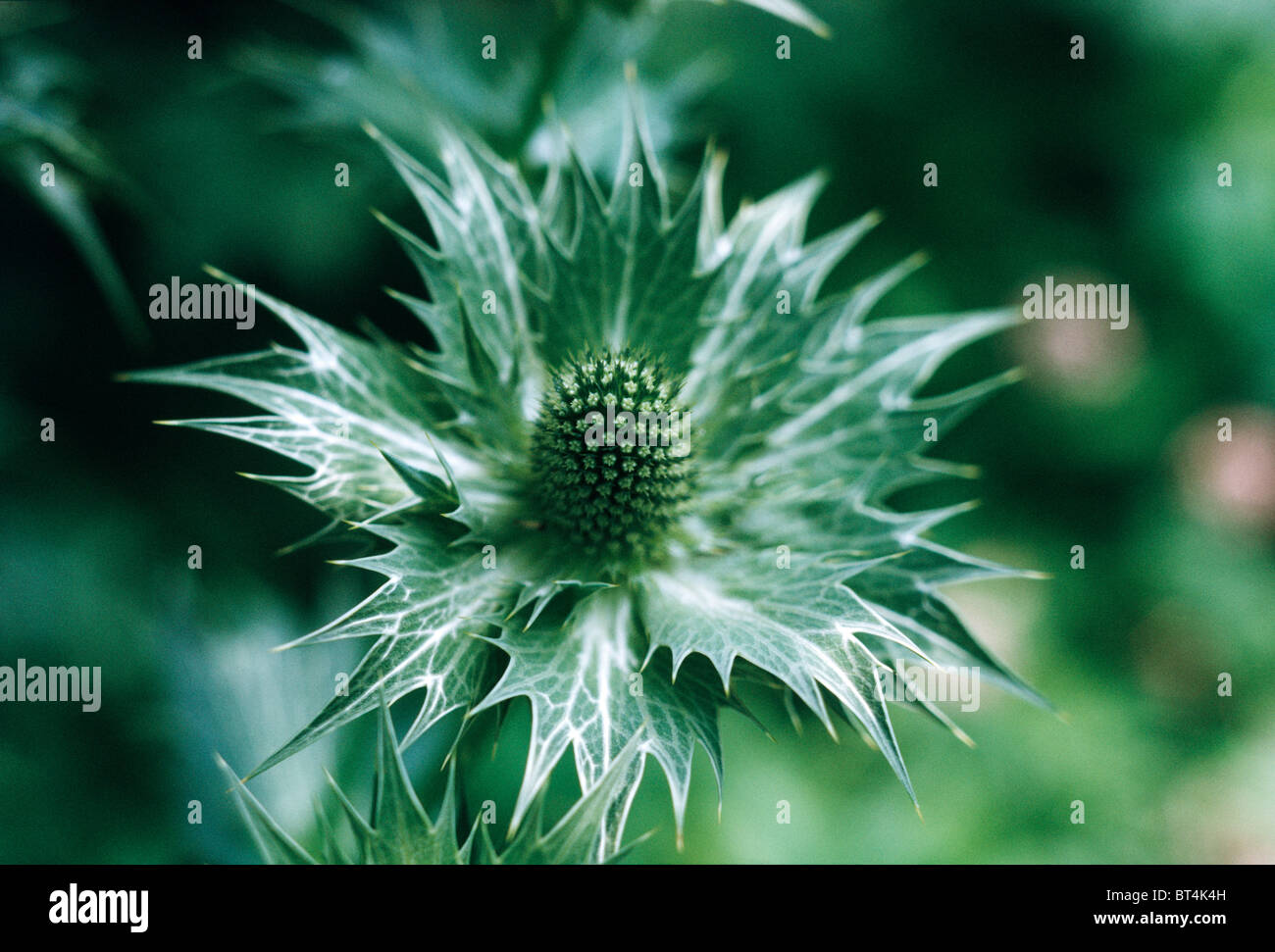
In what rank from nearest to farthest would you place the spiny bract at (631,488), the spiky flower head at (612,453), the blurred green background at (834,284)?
the spiny bract at (631,488), the spiky flower head at (612,453), the blurred green background at (834,284)

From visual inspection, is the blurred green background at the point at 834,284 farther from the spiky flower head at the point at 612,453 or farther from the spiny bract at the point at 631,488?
the spiky flower head at the point at 612,453

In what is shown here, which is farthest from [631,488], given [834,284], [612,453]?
[834,284]

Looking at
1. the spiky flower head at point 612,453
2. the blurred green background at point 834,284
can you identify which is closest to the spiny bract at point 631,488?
the spiky flower head at point 612,453

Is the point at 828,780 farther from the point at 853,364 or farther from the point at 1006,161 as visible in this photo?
the point at 1006,161

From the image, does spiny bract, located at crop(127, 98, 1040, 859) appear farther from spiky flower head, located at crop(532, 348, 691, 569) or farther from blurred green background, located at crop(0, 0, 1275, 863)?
blurred green background, located at crop(0, 0, 1275, 863)

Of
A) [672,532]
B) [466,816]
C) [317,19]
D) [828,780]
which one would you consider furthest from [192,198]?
[828,780]

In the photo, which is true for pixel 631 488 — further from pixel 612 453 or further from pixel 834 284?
pixel 834 284
